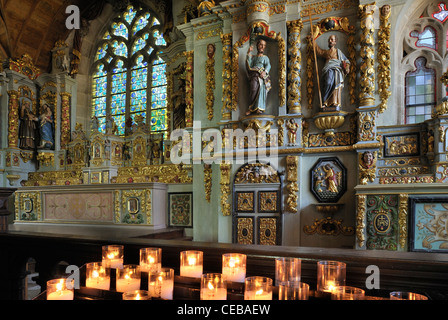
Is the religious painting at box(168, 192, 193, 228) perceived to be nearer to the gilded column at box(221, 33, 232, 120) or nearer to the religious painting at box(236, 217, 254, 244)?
the religious painting at box(236, 217, 254, 244)

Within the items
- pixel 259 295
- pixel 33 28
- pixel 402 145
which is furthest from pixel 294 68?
pixel 33 28

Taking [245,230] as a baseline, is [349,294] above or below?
above

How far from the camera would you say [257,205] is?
650 cm

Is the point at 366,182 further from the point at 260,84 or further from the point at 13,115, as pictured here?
the point at 13,115

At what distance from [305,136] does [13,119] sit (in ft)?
31.3

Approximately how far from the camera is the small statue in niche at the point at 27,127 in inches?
434

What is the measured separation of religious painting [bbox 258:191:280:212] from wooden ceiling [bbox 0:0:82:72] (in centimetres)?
956

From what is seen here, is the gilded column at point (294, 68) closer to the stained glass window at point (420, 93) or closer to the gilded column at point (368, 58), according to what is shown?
the gilded column at point (368, 58)

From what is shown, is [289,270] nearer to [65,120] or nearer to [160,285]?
[160,285]

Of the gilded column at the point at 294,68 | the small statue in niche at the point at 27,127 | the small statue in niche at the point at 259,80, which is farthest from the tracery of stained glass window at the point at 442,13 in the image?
the small statue in niche at the point at 27,127

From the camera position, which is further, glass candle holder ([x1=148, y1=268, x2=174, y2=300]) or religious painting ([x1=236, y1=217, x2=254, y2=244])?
religious painting ([x1=236, y1=217, x2=254, y2=244])

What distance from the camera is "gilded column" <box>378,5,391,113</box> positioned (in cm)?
590

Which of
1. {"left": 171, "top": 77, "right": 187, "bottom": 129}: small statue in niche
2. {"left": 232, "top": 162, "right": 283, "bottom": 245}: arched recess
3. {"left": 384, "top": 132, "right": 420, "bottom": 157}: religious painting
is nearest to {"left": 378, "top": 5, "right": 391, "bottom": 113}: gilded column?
{"left": 384, "top": 132, "right": 420, "bottom": 157}: religious painting
